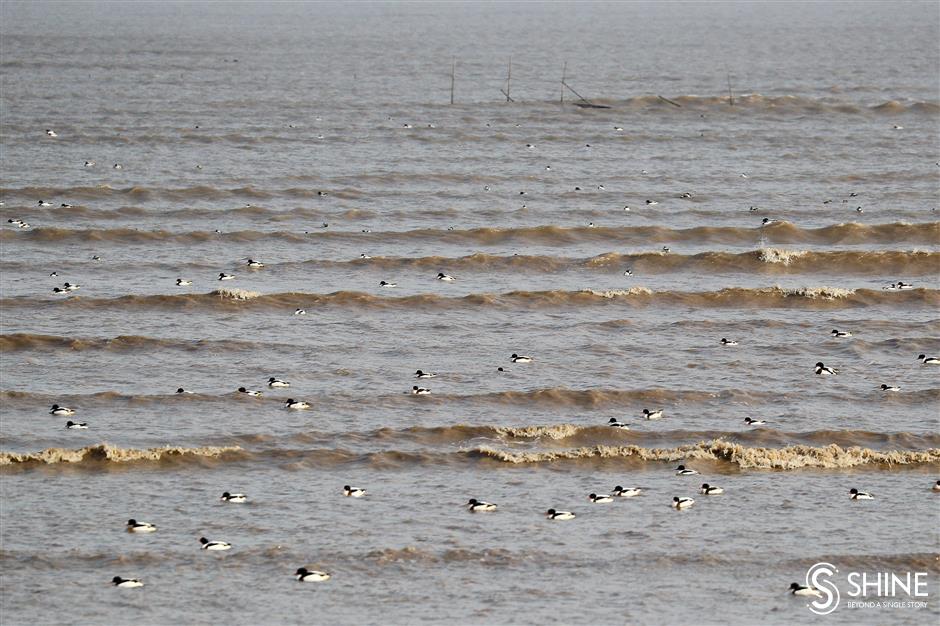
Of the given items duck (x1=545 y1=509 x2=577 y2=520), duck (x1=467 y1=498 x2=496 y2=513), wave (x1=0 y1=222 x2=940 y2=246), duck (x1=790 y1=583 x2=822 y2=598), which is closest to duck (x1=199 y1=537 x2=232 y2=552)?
duck (x1=467 y1=498 x2=496 y2=513)

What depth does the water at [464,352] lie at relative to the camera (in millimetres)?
15711

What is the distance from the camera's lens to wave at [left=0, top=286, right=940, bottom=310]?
2617 centimetres

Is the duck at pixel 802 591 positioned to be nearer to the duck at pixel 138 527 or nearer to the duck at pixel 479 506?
the duck at pixel 479 506

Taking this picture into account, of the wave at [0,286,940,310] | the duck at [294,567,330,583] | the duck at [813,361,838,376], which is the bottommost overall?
the duck at [294,567,330,583]

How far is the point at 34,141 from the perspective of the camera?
137 ft

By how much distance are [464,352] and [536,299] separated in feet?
11.0

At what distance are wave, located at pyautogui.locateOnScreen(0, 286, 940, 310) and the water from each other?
0.28 ft

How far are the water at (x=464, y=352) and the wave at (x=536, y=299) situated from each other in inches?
3.4

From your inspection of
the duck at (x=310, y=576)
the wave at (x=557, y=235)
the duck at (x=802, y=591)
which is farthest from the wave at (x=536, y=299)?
the duck at (x=802, y=591)

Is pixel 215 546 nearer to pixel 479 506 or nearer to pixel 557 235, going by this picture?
pixel 479 506

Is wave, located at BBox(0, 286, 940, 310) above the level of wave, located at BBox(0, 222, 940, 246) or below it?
below

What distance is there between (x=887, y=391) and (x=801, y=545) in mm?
6101

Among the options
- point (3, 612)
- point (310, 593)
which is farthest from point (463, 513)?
point (3, 612)

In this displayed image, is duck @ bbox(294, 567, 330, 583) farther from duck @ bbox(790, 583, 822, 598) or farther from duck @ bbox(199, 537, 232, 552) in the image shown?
duck @ bbox(790, 583, 822, 598)
